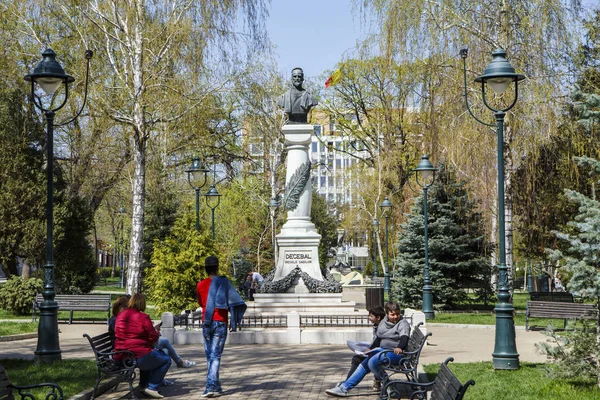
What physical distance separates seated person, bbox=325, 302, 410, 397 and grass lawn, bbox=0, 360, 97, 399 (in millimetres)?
3467

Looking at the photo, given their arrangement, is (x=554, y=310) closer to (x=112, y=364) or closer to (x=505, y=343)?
(x=505, y=343)

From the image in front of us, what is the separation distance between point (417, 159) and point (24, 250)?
23779 mm

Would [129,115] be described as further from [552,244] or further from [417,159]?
[417,159]

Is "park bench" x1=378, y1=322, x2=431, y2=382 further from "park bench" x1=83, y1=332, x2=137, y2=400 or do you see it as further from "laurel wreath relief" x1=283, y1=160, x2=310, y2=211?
"laurel wreath relief" x1=283, y1=160, x2=310, y2=211

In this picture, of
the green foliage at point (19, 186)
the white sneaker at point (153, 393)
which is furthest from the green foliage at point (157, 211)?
the white sneaker at point (153, 393)

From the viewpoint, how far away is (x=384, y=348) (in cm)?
1150

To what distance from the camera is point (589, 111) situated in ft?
32.6

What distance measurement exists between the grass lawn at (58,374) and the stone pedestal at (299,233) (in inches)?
460

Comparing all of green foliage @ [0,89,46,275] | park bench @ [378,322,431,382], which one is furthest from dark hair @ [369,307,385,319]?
green foliage @ [0,89,46,275]

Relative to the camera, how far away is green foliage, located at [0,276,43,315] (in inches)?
1029

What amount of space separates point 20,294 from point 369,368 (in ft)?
57.7

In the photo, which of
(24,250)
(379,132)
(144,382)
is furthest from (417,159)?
(144,382)

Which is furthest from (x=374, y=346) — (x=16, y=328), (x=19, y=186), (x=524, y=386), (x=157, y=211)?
(x=157, y=211)

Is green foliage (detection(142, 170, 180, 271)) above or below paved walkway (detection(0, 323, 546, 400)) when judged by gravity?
above
